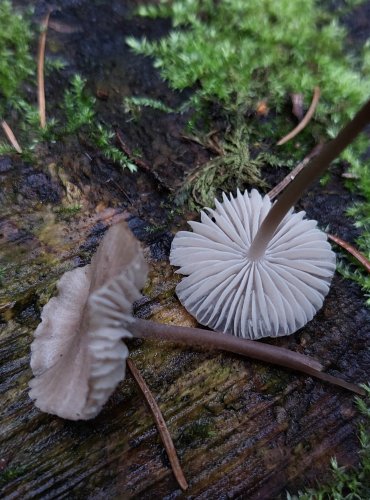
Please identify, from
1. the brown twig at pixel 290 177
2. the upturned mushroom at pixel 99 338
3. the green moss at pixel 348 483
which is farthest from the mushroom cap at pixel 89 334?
the brown twig at pixel 290 177

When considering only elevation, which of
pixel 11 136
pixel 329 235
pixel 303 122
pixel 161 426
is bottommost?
pixel 161 426

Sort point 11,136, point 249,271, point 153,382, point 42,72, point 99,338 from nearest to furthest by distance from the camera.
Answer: point 99,338 → point 153,382 → point 249,271 → point 11,136 → point 42,72

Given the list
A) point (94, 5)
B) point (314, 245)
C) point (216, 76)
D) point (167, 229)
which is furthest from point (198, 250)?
point (94, 5)

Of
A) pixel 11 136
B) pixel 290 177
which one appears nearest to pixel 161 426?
pixel 290 177

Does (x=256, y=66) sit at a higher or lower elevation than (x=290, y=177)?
higher

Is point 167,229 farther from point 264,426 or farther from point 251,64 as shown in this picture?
point 251,64

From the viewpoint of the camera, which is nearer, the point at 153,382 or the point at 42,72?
the point at 153,382

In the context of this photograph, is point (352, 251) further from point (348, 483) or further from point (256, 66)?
point (256, 66)
